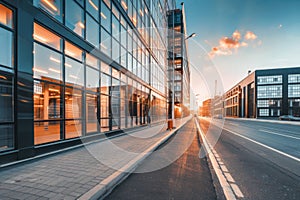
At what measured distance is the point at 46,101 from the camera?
677 centimetres

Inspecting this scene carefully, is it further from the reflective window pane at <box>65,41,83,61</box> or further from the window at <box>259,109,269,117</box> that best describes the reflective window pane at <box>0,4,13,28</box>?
the window at <box>259,109,269,117</box>

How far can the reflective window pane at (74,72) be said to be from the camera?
7.50 m

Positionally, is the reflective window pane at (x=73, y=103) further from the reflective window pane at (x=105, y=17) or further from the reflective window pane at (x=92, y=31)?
the reflective window pane at (x=105, y=17)

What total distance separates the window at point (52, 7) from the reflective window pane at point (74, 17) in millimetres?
405

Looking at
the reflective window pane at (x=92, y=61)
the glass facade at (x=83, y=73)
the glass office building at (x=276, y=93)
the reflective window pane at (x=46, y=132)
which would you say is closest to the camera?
the reflective window pane at (x=46, y=132)

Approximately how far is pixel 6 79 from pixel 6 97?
0.62 m

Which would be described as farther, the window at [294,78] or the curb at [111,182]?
the window at [294,78]

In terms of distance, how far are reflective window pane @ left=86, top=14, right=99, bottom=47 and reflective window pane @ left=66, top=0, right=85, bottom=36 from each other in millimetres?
383

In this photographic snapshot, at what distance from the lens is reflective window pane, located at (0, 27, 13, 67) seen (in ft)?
16.6

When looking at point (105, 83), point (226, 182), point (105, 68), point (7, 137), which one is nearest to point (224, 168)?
point (226, 182)

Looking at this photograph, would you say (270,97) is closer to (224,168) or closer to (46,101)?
(224,168)

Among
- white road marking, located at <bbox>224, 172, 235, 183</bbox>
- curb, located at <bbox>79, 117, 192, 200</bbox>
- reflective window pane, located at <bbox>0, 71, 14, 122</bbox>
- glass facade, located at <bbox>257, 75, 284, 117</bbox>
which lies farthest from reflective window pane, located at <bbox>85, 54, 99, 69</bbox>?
glass facade, located at <bbox>257, 75, 284, 117</bbox>

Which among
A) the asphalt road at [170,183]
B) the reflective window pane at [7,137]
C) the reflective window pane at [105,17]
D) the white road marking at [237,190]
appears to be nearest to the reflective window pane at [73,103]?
the reflective window pane at [7,137]

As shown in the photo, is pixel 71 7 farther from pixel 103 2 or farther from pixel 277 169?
pixel 277 169
